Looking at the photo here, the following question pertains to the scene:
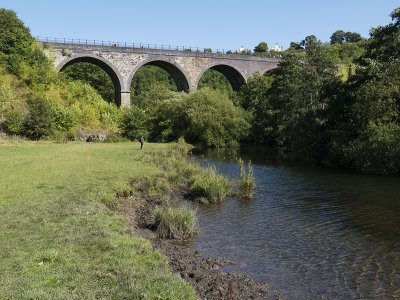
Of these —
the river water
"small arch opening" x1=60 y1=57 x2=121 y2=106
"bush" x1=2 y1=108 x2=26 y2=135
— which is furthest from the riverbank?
"small arch opening" x1=60 y1=57 x2=121 y2=106

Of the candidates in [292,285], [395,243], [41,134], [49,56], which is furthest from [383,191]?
[49,56]

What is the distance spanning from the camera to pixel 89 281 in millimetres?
6168

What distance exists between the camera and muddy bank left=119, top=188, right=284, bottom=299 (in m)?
6.97

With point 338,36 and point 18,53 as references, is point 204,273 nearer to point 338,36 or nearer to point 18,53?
point 18,53

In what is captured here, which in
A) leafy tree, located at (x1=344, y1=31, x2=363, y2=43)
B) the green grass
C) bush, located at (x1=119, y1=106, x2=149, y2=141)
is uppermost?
leafy tree, located at (x1=344, y1=31, x2=363, y2=43)

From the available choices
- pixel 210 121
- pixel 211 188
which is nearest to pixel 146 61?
pixel 210 121

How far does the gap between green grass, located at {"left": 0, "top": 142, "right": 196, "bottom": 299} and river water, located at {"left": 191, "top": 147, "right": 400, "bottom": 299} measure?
241 centimetres

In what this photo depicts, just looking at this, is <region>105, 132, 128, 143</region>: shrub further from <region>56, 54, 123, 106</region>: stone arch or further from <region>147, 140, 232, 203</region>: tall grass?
<region>147, 140, 232, 203</region>: tall grass

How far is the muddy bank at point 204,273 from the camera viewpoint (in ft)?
22.9

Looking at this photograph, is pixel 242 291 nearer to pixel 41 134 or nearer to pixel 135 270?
pixel 135 270

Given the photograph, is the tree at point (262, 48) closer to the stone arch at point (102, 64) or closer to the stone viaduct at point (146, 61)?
the stone viaduct at point (146, 61)

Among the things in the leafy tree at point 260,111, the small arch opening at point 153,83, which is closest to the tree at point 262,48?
the small arch opening at point 153,83

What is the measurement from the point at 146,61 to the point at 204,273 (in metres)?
48.5

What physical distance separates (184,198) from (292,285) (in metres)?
8.63
